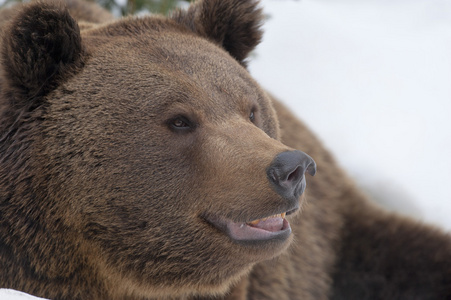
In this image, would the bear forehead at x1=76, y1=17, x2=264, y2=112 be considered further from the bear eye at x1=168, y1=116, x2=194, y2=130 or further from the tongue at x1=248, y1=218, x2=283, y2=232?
the tongue at x1=248, y1=218, x2=283, y2=232

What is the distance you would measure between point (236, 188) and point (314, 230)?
2.43 metres

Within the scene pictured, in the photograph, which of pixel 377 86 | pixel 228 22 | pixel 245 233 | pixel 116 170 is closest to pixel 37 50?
pixel 116 170

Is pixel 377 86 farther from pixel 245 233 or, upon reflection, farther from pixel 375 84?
pixel 245 233

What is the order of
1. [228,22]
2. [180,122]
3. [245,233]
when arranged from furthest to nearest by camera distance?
[228,22]
[180,122]
[245,233]

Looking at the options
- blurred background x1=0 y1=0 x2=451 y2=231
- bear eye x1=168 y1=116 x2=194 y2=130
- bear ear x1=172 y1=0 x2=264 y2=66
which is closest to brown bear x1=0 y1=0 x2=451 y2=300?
bear eye x1=168 y1=116 x2=194 y2=130

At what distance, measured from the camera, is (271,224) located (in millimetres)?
3357

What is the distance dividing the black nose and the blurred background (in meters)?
4.16

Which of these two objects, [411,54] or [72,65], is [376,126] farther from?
[72,65]

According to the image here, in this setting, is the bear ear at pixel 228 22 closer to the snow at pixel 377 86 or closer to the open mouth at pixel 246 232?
the open mouth at pixel 246 232

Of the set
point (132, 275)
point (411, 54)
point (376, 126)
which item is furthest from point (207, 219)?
point (411, 54)

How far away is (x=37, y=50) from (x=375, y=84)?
22.6 feet

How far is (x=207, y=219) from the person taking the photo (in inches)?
129

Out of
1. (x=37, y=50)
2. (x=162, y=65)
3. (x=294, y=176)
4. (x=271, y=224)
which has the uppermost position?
(x=294, y=176)

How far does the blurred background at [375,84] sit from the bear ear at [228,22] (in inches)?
108
